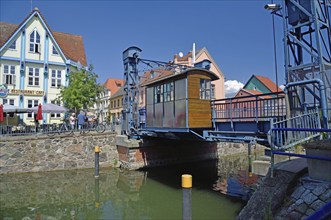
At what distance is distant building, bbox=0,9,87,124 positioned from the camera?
23719mm

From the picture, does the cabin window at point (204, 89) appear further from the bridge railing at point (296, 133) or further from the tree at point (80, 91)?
the tree at point (80, 91)

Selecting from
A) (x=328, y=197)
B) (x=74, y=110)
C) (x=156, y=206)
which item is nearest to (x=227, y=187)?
(x=156, y=206)

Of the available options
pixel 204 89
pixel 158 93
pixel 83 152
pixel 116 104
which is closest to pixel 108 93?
pixel 116 104

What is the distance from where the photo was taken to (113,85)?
5531 centimetres

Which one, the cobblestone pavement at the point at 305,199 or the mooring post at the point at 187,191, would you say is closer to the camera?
the cobblestone pavement at the point at 305,199

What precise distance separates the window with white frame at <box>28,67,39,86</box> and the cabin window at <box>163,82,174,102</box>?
18.3m

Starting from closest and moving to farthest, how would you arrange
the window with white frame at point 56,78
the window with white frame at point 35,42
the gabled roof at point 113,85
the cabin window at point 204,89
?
1. the cabin window at point 204,89
2. the window with white frame at point 35,42
3. the window with white frame at point 56,78
4. the gabled roof at point 113,85

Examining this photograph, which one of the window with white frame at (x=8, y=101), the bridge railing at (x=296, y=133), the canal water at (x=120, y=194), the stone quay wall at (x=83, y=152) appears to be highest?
the window with white frame at (x=8, y=101)

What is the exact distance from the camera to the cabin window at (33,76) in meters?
24.9

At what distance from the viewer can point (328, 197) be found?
4164 millimetres

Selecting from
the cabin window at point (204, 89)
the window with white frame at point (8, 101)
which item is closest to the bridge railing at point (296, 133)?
the cabin window at point (204, 89)

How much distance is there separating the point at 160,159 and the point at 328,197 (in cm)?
1413

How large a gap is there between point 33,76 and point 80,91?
6021 mm

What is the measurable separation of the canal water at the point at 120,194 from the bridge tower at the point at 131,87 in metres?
3.53
